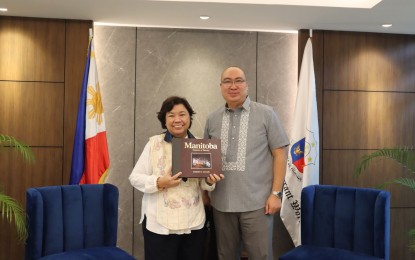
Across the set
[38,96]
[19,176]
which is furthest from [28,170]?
[38,96]

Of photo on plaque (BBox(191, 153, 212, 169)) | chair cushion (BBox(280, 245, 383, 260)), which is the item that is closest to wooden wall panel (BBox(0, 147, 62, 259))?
photo on plaque (BBox(191, 153, 212, 169))

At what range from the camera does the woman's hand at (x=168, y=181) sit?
2.43 meters

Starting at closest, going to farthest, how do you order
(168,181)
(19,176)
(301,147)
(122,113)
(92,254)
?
(168,181) < (92,254) < (19,176) < (301,147) < (122,113)

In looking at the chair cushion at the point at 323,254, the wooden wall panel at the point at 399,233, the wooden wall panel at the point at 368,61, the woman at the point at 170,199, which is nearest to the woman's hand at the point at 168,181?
the woman at the point at 170,199

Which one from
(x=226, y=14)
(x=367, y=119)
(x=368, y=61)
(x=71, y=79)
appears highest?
(x=226, y=14)

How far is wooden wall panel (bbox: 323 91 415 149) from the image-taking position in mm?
4297

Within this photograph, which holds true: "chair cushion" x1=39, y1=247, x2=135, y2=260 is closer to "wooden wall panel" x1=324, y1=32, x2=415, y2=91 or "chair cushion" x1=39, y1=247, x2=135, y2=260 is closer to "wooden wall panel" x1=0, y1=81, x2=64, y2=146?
"wooden wall panel" x1=0, y1=81, x2=64, y2=146

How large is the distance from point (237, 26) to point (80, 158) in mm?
1971

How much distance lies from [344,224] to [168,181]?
128cm

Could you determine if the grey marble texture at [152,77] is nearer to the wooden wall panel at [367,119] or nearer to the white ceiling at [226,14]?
the white ceiling at [226,14]

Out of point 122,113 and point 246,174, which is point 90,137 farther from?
point 246,174

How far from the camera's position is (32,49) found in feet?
13.1

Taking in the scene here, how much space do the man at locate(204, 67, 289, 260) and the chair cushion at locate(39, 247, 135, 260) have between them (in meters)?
0.67

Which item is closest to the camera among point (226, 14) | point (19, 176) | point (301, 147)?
point (226, 14)
